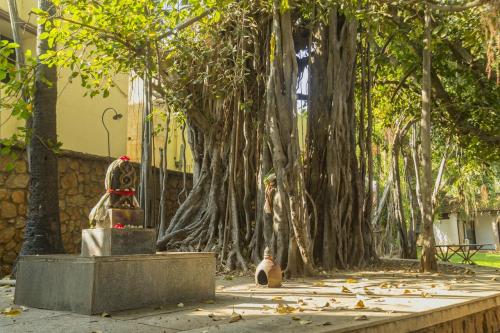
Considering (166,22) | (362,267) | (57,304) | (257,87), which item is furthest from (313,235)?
(57,304)

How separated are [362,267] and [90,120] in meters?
6.40

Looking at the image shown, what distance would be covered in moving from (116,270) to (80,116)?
7319mm

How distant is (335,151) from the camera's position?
7.97 m

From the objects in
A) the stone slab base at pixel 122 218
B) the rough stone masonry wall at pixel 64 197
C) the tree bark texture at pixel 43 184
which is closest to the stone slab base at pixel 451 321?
the stone slab base at pixel 122 218

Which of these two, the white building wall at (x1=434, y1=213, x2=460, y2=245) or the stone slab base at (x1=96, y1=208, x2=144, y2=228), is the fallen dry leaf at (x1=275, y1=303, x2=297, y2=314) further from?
the white building wall at (x1=434, y1=213, x2=460, y2=245)

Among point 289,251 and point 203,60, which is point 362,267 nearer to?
point 289,251

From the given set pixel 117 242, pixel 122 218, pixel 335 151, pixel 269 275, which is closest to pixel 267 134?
pixel 335 151

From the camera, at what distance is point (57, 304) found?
4133mm

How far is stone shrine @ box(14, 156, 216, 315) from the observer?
3941mm

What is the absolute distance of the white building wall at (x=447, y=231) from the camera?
87.0 ft

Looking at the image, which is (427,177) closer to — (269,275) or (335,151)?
(335,151)

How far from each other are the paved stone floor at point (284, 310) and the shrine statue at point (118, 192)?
3.02 feet

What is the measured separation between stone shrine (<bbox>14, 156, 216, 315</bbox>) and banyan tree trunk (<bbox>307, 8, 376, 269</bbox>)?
3394 millimetres

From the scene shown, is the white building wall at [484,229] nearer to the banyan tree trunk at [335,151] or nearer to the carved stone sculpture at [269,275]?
the banyan tree trunk at [335,151]
